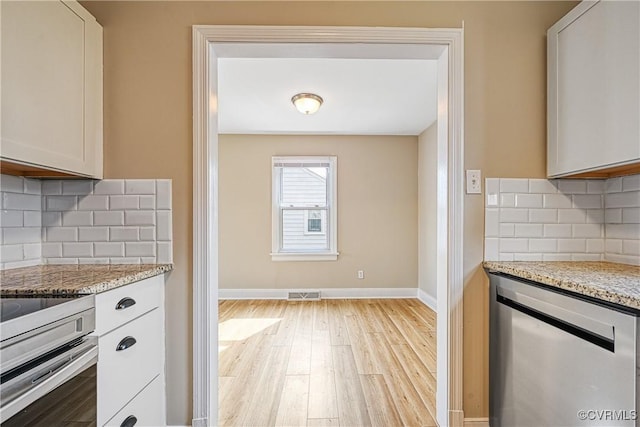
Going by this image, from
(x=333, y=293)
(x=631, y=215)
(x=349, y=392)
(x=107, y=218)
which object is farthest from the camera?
(x=333, y=293)

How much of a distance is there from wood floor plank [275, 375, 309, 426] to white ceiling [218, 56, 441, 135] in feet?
6.61

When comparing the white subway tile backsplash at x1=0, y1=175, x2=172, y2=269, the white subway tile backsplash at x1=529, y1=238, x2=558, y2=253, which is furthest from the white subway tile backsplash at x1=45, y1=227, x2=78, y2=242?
the white subway tile backsplash at x1=529, y1=238, x2=558, y2=253

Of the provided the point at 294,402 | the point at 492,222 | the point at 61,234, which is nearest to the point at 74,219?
the point at 61,234

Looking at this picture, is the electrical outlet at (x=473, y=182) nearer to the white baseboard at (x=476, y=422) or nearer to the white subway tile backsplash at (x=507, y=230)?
the white subway tile backsplash at (x=507, y=230)

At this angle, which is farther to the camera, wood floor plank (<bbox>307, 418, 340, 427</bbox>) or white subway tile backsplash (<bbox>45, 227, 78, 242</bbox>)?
wood floor plank (<bbox>307, 418, 340, 427</bbox>)

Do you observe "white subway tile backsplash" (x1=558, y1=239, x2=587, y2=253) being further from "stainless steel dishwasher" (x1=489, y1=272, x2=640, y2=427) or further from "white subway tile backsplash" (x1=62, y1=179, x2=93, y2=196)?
"white subway tile backsplash" (x1=62, y1=179, x2=93, y2=196)

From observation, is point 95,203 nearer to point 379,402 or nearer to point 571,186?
point 379,402

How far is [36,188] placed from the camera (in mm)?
1611

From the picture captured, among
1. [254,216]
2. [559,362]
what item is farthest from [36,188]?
[254,216]

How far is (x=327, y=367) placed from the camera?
8.13 feet

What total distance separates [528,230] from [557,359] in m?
0.68

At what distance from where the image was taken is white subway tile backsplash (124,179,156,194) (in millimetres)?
1632

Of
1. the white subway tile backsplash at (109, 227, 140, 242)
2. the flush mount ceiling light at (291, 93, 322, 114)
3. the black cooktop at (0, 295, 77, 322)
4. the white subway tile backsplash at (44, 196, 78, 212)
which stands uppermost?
the flush mount ceiling light at (291, 93, 322, 114)

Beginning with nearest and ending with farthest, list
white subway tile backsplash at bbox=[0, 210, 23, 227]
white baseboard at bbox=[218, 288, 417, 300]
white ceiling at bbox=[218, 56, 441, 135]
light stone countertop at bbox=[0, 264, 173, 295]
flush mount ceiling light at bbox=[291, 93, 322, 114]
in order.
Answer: light stone countertop at bbox=[0, 264, 173, 295]
white subway tile backsplash at bbox=[0, 210, 23, 227]
white ceiling at bbox=[218, 56, 441, 135]
flush mount ceiling light at bbox=[291, 93, 322, 114]
white baseboard at bbox=[218, 288, 417, 300]
